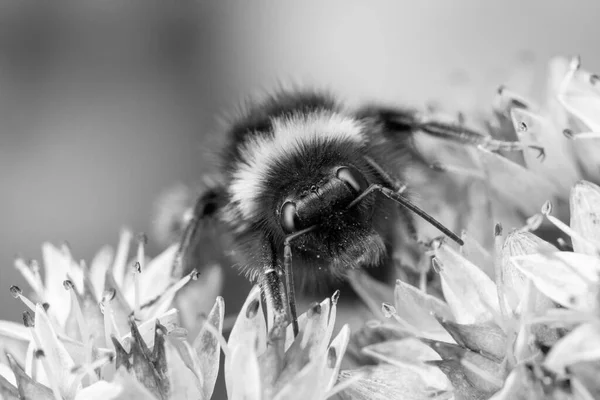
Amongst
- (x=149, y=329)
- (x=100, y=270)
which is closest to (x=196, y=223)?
(x=100, y=270)

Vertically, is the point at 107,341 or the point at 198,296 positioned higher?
the point at 107,341

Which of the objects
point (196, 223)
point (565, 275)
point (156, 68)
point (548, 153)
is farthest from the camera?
point (156, 68)

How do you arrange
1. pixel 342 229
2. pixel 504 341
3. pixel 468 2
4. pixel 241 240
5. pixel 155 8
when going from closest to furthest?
pixel 504 341, pixel 342 229, pixel 241 240, pixel 468 2, pixel 155 8

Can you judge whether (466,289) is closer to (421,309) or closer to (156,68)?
(421,309)

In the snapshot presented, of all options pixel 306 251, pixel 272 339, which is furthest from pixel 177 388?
pixel 306 251

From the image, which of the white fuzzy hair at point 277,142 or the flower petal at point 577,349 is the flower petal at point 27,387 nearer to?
the white fuzzy hair at point 277,142

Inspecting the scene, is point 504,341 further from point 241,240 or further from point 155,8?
point 155,8

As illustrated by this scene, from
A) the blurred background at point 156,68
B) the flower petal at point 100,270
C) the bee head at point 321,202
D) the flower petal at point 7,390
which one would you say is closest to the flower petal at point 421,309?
the bee head at point 321,202
